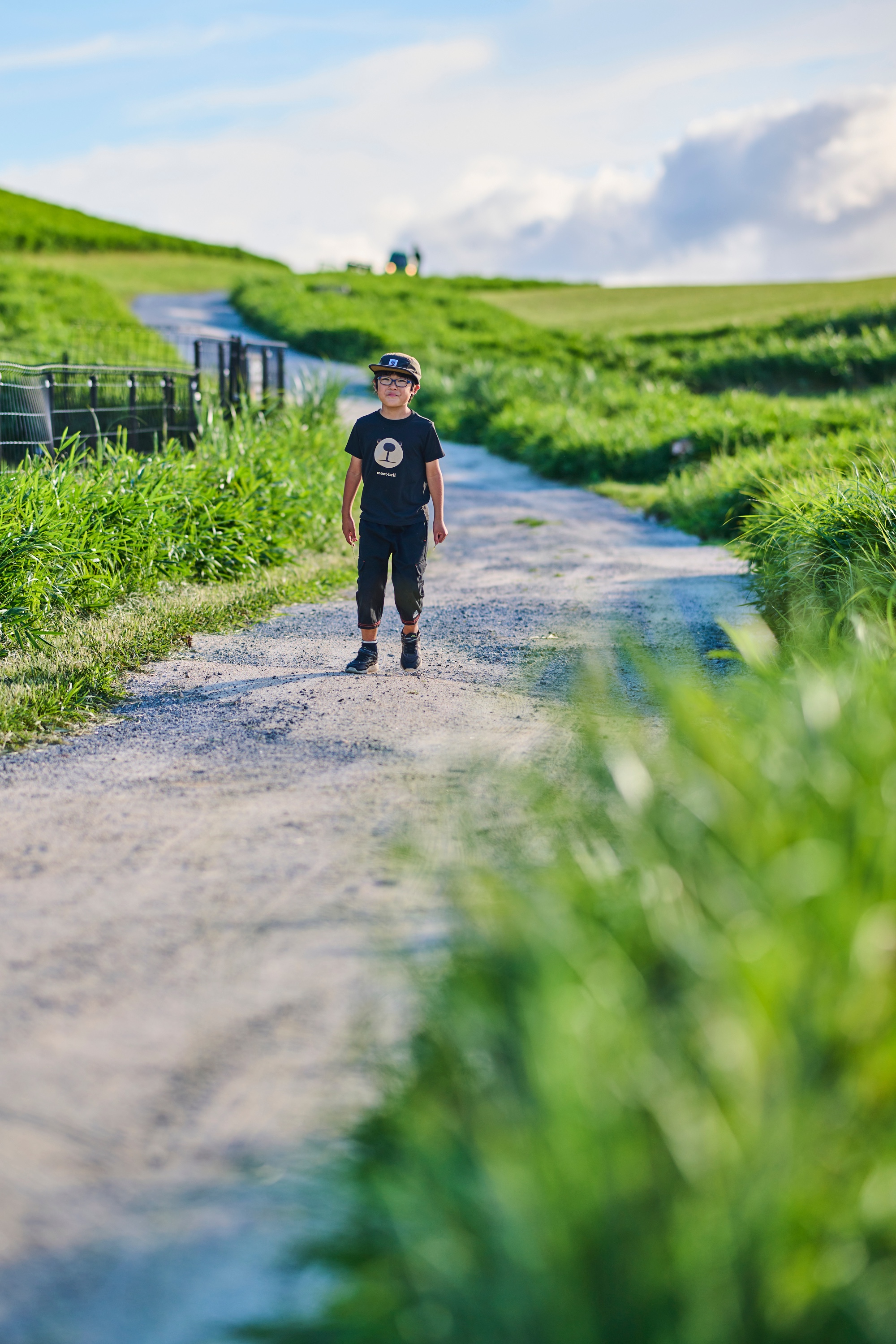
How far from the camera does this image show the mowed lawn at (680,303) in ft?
121

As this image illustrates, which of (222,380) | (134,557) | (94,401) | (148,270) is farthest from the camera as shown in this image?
(148,270)

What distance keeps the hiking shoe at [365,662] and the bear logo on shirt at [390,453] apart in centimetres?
95

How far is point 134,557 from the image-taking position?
22.9ft

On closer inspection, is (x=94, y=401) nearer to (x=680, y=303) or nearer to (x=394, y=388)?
(x=394, y=388)

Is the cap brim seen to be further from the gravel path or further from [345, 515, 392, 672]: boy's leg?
the gravel path

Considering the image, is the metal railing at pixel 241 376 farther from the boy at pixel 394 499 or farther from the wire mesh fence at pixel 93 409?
the boy at pixel 394 499

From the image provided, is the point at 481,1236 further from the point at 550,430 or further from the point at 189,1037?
A: the point at 550,430

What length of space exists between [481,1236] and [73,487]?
612cm

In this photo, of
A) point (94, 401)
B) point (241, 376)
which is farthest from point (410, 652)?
point (241, 376)

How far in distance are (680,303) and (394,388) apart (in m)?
41.8

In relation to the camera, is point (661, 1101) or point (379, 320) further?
point (379, 320)

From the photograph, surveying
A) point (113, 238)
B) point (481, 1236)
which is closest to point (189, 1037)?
point (481, 1236)

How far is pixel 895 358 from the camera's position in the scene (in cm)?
2503

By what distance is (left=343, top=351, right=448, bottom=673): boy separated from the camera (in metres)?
5.77
